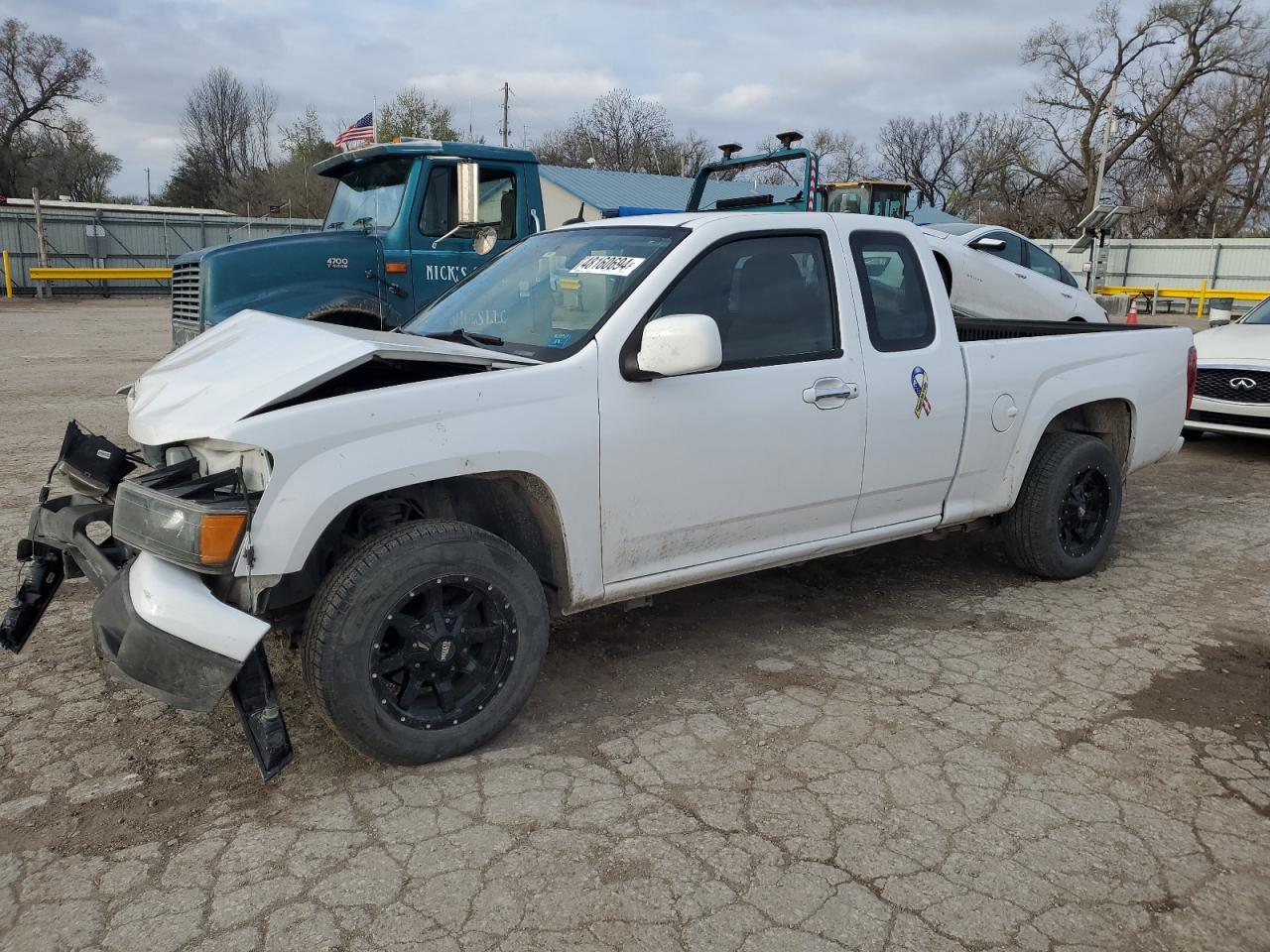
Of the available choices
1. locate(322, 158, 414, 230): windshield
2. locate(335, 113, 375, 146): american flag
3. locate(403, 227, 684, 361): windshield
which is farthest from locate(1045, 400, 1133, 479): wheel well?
locate(335, 113, 375, 146): american flag

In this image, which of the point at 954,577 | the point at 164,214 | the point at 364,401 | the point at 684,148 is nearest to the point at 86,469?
the point at 364,401

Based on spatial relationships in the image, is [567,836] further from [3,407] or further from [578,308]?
[3,407]

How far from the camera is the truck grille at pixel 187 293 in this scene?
801 cm

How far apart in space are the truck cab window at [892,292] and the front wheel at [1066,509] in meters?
1.11

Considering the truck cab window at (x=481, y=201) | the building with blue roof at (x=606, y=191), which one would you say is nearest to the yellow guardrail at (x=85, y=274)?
the building with blue roof at (x=606, y=191)

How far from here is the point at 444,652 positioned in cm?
318

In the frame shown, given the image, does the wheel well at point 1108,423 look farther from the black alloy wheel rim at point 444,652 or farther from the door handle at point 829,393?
the black alloy wheel rim at point 444,652

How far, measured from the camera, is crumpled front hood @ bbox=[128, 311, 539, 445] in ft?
9.92

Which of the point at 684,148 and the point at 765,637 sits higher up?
the point at 684,148

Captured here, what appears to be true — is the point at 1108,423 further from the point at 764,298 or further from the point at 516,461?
the point at 516,461

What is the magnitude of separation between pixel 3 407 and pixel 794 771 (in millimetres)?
9758

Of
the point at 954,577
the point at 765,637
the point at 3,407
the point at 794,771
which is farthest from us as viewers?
the point at 3,407

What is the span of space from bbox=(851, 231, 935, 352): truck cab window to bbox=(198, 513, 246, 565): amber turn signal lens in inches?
103

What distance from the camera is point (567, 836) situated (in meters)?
2.87
